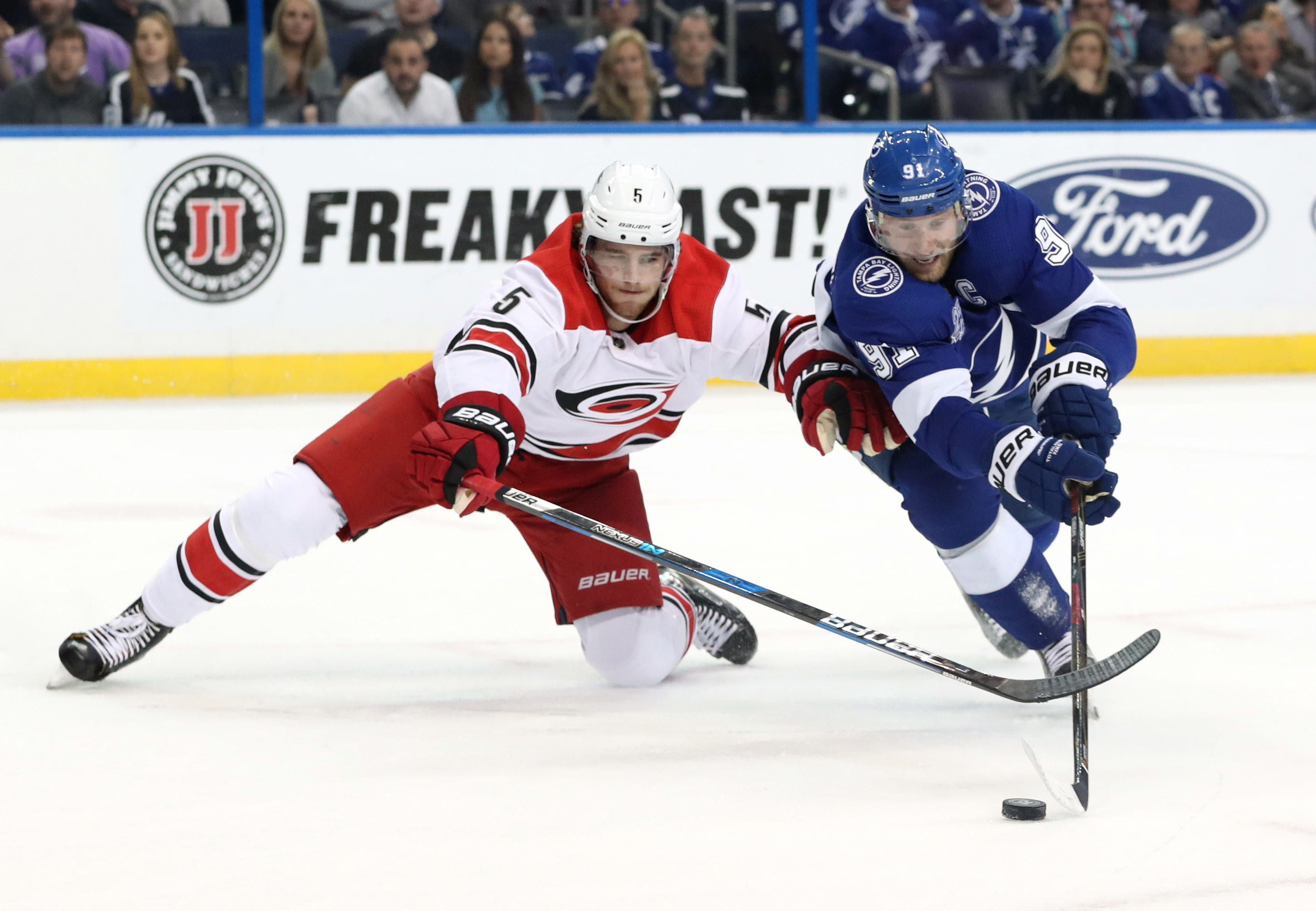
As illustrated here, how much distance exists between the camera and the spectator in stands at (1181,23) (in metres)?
8.26

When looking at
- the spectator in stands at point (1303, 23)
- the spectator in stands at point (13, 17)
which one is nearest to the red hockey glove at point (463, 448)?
the spectator in stands at point (13, 17)

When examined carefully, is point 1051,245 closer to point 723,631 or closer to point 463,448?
point 723,631

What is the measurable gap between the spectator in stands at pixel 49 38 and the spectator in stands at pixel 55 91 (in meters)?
0.03

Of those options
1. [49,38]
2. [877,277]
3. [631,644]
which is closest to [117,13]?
[49,38]

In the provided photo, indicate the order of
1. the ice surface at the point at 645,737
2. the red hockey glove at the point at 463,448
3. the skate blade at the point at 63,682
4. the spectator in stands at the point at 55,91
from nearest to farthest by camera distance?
the ice surface at the point at 645,737 < the red hockey glove at the point at 463,448 < the skate blade at the point at 63,682 < the spectator in stands at the point at 55,91

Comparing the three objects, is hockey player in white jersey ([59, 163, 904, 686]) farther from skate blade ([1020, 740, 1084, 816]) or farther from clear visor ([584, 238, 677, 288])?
skate blade ([1020, 740, 1084, 816])

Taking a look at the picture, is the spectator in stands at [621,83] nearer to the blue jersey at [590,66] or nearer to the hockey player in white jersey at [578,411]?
the blue jersey at [590,66]

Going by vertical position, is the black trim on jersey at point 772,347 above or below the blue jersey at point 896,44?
below

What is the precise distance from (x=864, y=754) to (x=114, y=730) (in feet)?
3.76

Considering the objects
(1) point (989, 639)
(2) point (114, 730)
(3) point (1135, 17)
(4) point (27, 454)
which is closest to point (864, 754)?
(1) point (989, 639)

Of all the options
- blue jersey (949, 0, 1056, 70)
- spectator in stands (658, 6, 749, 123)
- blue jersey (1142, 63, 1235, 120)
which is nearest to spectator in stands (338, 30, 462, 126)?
spectator in stands (658, 6, 749, 123)

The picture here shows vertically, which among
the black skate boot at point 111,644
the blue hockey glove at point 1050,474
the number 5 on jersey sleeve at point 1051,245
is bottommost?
the black skate boot at point 111,644

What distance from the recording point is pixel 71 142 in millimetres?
6902

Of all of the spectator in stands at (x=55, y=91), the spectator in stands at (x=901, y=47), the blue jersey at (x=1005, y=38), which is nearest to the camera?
the spectator in stands at (x=55, y=91)
